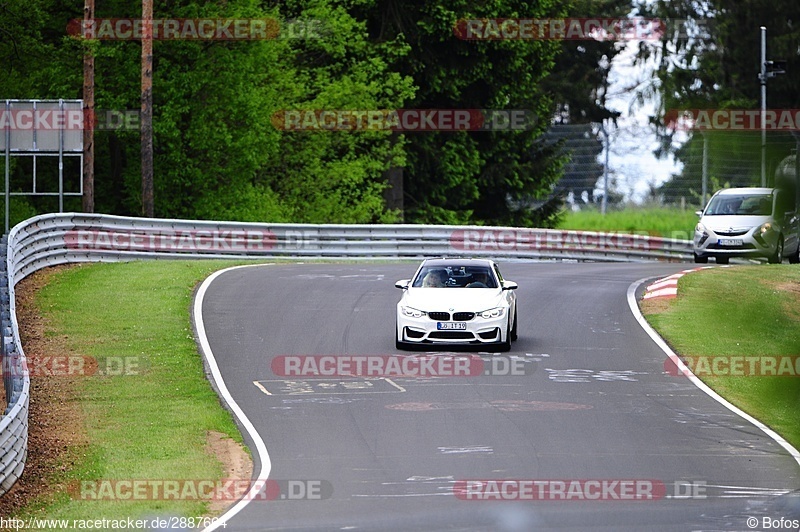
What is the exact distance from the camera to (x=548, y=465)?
1318 cm

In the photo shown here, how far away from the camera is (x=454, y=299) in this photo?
20.4m

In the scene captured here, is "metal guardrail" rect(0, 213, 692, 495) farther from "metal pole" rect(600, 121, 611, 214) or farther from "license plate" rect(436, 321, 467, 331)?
"license plate" rect(436, 321, 467, 331)

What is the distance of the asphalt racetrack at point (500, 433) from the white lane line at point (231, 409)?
105 mm

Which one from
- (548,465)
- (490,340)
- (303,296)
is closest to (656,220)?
(303,296)

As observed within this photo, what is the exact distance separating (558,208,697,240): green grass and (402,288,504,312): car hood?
19.7 metres

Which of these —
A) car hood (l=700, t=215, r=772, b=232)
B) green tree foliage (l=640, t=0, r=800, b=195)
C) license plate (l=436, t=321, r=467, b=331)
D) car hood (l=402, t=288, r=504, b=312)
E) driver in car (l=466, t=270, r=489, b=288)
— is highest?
green tree foliage (l=640, t=0, r=800, b=195)

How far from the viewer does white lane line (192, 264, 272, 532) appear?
1145 centimetres

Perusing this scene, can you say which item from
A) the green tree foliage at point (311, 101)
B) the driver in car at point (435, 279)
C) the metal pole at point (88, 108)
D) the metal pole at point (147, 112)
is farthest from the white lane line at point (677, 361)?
the green tree foliage at point (311, 101)

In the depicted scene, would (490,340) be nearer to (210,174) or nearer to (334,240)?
(334,240)

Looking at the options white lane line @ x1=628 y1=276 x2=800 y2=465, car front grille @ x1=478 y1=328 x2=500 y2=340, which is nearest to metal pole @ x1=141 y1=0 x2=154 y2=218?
white lane line @ x1=628 y1=276 x2=800 y2=465

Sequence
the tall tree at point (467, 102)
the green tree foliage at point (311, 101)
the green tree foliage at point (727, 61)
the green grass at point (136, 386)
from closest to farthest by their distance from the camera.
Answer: the green tree foliage at point (727, 61)
the green grass at point (136, 386)
the green tree foliage at point (311, 101)
the tall tree at point (467, 102)

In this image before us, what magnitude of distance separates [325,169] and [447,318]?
29.1 m

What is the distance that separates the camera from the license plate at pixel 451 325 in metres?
20.3

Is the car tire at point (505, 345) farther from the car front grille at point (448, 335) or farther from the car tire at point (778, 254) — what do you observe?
the car tire at point (778, 254)
